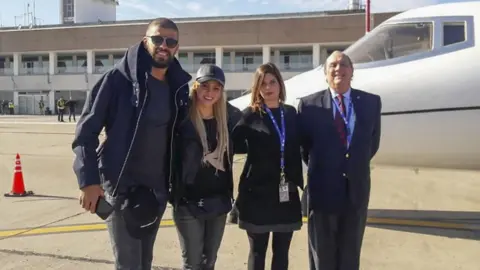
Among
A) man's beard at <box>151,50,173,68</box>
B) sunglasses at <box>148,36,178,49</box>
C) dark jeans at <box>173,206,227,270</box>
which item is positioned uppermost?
sunglasses at <box>148,36,178,49</box>

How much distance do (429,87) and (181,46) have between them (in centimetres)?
4379

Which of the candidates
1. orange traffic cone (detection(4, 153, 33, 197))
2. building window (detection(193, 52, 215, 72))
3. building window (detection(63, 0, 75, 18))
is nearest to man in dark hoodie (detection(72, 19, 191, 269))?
orange traffic cone (detection(4, 153, 33, 197))

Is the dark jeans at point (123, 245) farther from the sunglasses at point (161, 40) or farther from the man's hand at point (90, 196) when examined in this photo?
the sunglasses at point (161, 40)

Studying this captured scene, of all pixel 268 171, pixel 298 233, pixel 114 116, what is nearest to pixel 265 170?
pixel 268 171

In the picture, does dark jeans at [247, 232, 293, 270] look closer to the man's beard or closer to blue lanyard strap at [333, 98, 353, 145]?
blue lanyard strap at [333, 98, 353, 145]

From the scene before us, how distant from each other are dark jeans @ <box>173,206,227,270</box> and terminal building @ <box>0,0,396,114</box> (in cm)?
3795

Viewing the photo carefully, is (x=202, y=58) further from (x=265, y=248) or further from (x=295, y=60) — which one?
(x=265, y=248)

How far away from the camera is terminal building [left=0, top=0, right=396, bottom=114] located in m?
43.3

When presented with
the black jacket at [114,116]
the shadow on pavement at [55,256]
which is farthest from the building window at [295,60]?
the black jacket at [114,116]

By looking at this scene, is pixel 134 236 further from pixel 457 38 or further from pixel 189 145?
pixel 457 38

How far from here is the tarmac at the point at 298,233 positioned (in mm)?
4980

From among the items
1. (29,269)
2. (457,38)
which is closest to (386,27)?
(457,38)

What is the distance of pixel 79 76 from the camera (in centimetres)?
5038

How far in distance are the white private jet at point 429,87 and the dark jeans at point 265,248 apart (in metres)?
2.54
